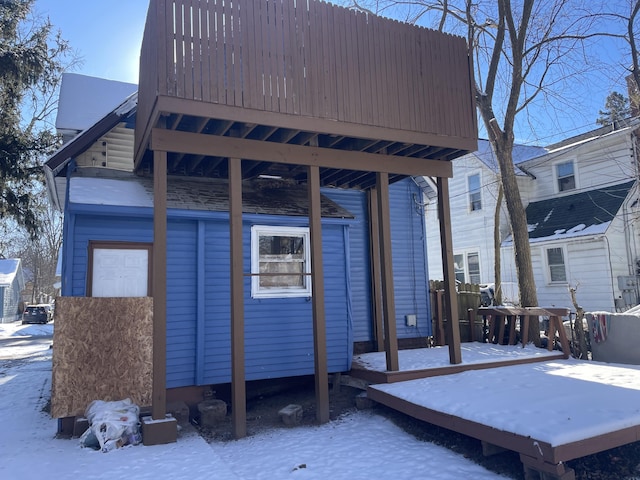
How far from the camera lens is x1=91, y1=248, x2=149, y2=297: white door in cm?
685

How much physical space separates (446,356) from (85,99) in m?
9.03

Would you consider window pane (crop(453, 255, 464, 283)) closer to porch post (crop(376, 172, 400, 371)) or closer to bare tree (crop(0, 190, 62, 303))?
porch post (crop(376, 172, 400, 371))

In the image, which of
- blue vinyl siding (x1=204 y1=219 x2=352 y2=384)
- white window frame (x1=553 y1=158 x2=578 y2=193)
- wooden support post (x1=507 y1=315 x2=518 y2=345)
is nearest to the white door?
blue vinyl siding (x1=204 y1=219 x2=352 y2=384)

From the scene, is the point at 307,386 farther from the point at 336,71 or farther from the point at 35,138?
the point at 35,138

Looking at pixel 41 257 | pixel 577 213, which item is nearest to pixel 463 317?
pixel 577 213

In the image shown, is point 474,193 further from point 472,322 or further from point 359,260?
point 359,260

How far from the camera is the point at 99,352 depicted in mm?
6246

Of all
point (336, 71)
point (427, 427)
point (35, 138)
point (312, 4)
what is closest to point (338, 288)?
point (427, 427)

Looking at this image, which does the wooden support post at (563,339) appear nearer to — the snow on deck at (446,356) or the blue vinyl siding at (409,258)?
the snow on deck at (446,356)

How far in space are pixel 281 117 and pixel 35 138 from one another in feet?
39.3

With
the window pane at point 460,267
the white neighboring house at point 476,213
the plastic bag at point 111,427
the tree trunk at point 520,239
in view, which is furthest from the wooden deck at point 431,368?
the window pane at point 460,267

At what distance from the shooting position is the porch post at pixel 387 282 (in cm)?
699

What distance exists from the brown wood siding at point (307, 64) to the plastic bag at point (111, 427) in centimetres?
351

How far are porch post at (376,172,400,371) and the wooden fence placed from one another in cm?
351
